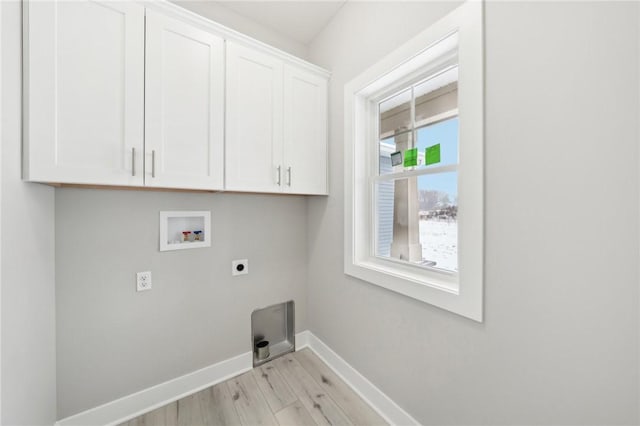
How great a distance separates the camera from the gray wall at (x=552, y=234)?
0.74 m

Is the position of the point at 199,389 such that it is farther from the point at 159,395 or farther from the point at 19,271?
the point at 19,271

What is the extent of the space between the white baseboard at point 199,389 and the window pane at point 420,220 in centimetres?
88

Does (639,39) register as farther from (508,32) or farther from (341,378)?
(341,378)

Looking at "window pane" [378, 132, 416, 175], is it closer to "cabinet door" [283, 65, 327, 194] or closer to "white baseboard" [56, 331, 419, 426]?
"cabinet door" [283, 65, 327, 194]

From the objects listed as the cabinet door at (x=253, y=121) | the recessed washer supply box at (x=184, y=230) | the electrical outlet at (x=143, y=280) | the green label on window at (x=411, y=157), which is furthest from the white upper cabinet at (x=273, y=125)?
the electrical outlet at (x=143, y=280)

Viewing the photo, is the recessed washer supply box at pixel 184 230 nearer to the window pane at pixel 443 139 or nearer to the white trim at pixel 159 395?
the white trim at pixel 159 395

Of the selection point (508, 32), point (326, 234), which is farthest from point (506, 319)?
point (326, 234)

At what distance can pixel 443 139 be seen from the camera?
1.39m

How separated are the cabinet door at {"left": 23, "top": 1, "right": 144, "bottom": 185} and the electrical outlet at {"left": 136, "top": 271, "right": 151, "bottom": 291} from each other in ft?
2.11

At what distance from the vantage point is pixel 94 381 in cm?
145

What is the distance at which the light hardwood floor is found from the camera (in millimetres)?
1500

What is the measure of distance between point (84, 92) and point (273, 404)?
6.68 feet

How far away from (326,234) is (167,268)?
1162 mm

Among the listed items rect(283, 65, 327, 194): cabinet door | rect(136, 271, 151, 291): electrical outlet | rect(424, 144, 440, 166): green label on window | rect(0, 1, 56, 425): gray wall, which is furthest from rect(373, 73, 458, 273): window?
rect(0, 1, 56, 425): gray wall
